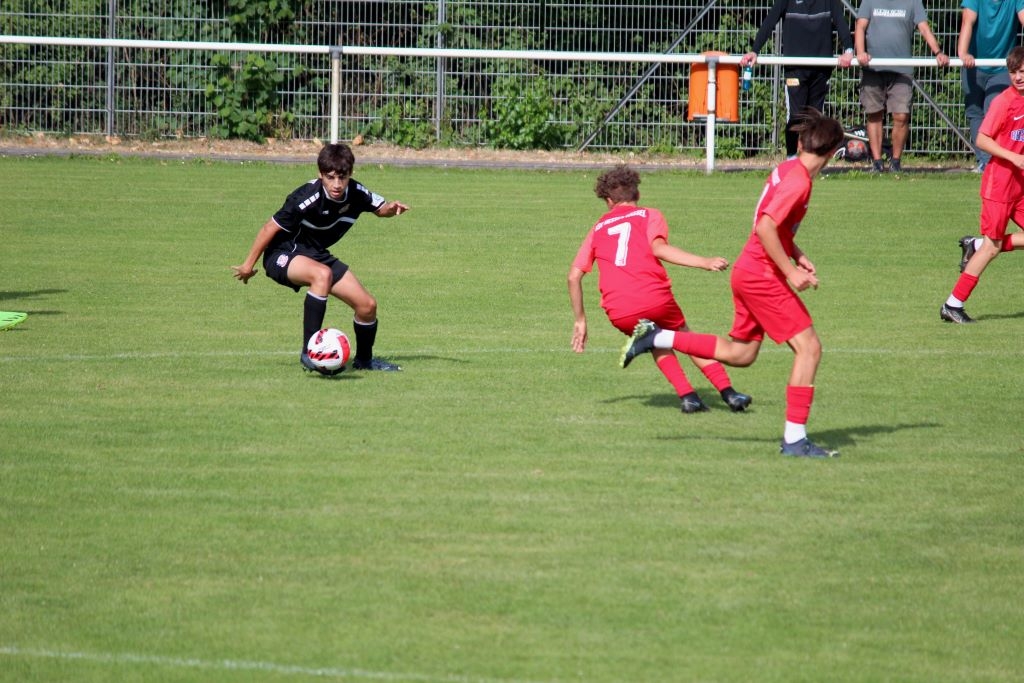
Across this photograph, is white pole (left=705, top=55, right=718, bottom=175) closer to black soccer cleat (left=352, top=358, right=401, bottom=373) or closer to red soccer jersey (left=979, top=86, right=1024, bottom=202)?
red soccer jersey (left=979, top=86, right=1024, bottom=202)

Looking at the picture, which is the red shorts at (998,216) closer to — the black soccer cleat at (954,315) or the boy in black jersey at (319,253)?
the black soccer cleat at (954,315)

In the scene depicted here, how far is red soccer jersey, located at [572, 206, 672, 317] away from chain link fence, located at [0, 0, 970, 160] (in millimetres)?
14667

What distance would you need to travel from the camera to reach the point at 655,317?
852cm

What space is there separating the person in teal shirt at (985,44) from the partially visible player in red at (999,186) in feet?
24.8

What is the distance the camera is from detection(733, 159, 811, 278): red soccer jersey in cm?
734

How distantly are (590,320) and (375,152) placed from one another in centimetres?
1185

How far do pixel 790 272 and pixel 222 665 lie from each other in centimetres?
354

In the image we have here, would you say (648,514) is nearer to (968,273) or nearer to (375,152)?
(968,273)

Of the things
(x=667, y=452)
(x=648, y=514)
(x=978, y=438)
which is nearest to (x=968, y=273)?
(x=978, y=438)

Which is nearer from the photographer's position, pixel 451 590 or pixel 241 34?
pixel 451 590

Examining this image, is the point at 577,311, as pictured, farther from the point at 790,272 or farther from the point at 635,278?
the point at 790,272

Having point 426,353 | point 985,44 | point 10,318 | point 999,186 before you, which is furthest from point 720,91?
point 10,318

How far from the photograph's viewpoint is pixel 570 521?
636 centimetres

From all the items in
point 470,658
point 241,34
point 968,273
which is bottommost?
point 470,658
